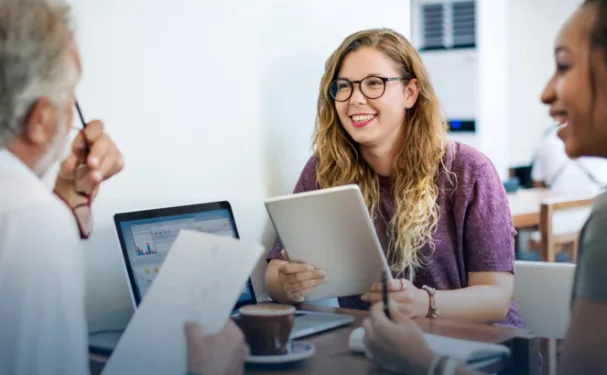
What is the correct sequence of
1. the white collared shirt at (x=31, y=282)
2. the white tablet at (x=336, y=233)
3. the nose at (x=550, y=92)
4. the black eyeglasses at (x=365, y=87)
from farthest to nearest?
the black eyeglasses at (x=365, y=87) < the white tablet at (x=336, y=233) < the nose at (x=550, y=92) < the white collared shirt at (x=31, y=282)

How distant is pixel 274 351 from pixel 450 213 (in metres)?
0.58

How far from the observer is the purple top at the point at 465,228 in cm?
144

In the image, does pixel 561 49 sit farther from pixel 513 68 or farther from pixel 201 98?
pixel 513 68

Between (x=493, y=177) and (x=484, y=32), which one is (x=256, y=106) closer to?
(x=493, y=177)

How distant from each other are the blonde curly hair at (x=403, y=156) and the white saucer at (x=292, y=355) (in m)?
0.37

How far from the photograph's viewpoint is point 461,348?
3.39 feet

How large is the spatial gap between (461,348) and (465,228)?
45 cm

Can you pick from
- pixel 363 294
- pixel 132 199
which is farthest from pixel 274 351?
pixel 132 199

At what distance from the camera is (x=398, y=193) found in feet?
4.77

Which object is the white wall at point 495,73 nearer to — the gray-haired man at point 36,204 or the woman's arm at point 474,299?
the woman's arm at point 474,299

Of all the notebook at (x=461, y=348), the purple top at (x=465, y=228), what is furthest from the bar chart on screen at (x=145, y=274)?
the purple top at (x=465, y=228)

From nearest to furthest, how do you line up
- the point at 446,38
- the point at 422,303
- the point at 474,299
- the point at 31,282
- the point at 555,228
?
1. the point at 31,282
2. the point at 422,303
3. the point at 474,299
4. the point at 555,228
5. the point at 446,38

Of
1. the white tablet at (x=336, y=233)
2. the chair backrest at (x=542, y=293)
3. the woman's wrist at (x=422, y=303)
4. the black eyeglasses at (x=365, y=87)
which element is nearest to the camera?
the white tablet at (x=336, y=233)

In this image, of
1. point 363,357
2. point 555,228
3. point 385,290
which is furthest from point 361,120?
point 555,228
